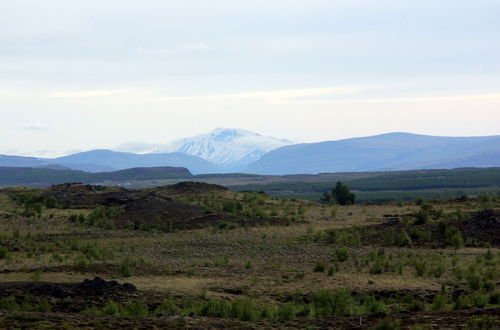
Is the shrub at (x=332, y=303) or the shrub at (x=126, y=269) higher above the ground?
the shrub at (x=126, y=269)

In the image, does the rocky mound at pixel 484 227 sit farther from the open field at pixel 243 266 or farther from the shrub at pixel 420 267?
the shrub at pixel 420 267

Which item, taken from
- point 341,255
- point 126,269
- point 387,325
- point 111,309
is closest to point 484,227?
point 341,255

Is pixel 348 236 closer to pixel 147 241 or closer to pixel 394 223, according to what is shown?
pixel 394 223

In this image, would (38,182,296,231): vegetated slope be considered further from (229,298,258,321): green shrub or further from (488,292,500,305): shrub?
(488,292,500,305): shrub

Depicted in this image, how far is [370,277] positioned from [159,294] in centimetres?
754

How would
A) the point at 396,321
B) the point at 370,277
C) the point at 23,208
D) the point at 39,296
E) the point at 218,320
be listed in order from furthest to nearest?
the point at 23,208 < the point at 370,277 < the point at 39,296 < the point at 218,320 < the point at 396,321

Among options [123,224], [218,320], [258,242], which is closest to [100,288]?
[218,320]

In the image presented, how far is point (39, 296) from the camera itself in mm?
19391

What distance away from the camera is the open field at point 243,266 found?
17656mm

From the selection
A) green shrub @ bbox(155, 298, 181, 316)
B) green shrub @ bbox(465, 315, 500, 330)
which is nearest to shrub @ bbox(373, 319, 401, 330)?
green shrub @ bbox(465, 315, 500, 330)

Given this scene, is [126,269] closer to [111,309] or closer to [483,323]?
[111,309]

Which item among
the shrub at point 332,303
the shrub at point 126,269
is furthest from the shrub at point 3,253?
the shrub at point 332,303

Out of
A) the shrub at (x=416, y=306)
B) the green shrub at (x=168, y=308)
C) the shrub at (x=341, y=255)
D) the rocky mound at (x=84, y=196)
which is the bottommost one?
the shrub at (x=416, y=306)

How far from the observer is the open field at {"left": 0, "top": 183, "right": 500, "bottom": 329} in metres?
17.7
